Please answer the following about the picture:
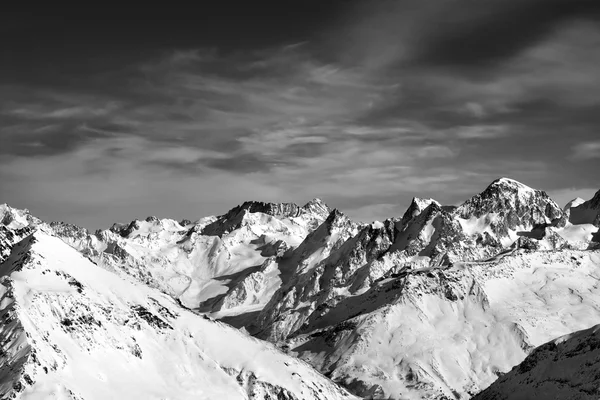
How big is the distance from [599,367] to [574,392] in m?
8.27

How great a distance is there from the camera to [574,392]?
198875 mm

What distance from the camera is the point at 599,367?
200 m
